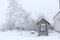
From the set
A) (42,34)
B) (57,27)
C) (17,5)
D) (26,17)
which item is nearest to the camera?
(42,34)

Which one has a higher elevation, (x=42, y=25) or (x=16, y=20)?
(x=16, y=20)

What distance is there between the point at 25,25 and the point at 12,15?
161 inches

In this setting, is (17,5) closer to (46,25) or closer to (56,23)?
(56,23)

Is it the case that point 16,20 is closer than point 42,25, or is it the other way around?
point 42,25

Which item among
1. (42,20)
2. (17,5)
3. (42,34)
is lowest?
(42,34)

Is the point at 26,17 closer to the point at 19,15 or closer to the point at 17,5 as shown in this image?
the point at 17,5

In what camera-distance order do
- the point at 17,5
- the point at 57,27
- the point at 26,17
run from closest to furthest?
1. the point at 57,27
2. the point at 17,5
3. the point at 26,17

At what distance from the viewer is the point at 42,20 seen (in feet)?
84.3

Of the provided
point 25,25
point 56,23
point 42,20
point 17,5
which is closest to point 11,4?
point 17,5

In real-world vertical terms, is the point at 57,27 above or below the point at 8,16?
below

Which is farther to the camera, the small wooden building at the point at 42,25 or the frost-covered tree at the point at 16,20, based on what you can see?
the frost-covered tree at the point at 16,20

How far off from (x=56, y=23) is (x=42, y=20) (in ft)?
27.2

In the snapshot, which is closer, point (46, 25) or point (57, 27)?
point (46, 25)

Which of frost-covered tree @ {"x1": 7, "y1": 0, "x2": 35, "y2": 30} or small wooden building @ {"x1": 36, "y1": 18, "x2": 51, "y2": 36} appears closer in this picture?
small wooden building @ {"x1": 36, "y1": 18, "x2": 51, "y2": 36}
